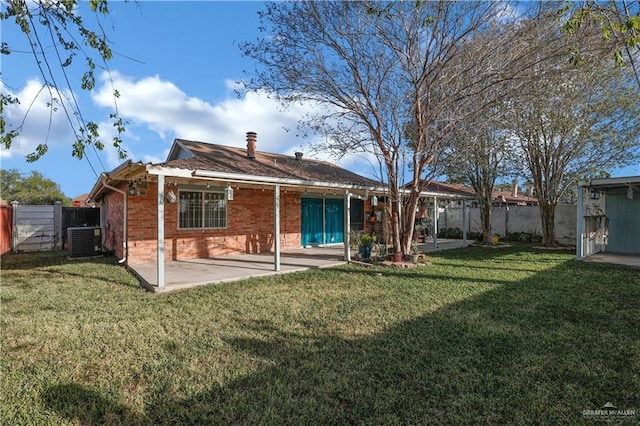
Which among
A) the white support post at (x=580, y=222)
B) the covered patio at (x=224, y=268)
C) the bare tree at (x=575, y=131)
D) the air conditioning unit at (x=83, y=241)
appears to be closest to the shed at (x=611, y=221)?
the white support post at (x=580, y=222)

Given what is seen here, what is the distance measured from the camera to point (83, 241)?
1089 cm

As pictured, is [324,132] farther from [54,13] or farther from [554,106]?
[554,106]

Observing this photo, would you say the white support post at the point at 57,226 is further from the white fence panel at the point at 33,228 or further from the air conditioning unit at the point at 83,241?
the air conditioning unit at the point at 83,241

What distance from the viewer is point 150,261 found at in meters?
9.59

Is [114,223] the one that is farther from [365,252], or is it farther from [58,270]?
[365,252]

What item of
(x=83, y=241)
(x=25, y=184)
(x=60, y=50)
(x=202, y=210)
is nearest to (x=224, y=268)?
(x=202, y=210)

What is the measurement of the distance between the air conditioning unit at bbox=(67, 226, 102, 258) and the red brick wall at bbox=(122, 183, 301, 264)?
147 centimetres

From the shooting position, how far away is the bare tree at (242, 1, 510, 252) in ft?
26.8

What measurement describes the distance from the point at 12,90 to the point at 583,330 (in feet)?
23.0

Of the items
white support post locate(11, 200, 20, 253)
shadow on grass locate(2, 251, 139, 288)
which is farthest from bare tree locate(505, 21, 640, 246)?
white support post locate(11, 200, 20, 253)

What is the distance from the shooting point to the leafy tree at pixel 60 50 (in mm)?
2859

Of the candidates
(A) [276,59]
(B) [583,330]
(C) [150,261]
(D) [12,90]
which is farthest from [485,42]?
(C) [150,261]

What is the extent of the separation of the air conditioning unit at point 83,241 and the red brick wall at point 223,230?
4.82 feet

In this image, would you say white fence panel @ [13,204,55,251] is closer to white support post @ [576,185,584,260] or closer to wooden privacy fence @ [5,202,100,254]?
wooden privacy fence @ [5,202,100,254]
